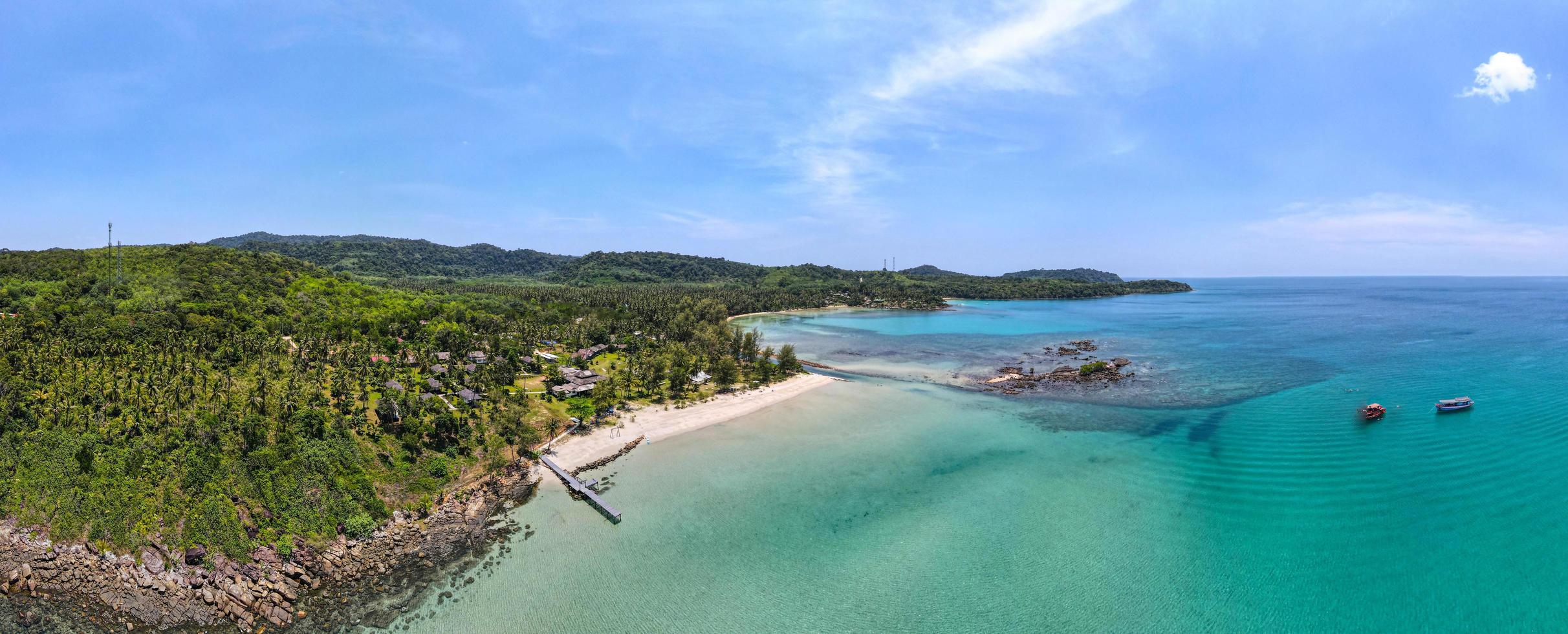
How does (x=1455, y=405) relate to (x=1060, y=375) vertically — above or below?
above

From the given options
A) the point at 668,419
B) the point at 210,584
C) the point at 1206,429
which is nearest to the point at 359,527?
the point at 210,584

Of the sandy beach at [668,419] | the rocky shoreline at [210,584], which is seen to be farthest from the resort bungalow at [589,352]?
Answer: the rocky shoreline at [210,584]

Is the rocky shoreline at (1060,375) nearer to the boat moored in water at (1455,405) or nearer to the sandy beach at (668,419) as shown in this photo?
the sandy beach at (668,419)

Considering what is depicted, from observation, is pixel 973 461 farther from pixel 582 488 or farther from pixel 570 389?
pixel 570 389

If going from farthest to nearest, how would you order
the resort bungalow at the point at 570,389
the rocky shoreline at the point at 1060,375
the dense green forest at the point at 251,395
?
the rocky shoreline at the point at 1060,375
the resort bungalow at the point at 570,389
the dense green forest at the point at 251,395

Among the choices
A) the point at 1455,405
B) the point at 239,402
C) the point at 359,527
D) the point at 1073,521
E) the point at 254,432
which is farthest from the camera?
the point at 1455,405

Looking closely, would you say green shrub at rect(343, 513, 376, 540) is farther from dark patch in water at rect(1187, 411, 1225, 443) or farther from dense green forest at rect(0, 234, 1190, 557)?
dark patch in water at rect(1187, 411, 1225, 443)
